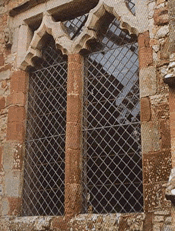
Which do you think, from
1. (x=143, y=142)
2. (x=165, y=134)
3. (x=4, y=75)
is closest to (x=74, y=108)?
(x=143, y=142)

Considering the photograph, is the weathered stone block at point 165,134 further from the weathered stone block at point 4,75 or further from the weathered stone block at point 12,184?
the weathered stone block at point 4,75

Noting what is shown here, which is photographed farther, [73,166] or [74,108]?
[74,108]

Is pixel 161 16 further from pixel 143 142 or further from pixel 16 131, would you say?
pixel 16 131

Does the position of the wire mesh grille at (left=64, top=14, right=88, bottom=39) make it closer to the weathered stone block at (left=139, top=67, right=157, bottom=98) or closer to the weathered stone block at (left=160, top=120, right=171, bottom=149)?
the weathered stone block at (left=139, top=67, right=157, bottom=98)

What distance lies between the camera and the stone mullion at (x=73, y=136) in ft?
15.2

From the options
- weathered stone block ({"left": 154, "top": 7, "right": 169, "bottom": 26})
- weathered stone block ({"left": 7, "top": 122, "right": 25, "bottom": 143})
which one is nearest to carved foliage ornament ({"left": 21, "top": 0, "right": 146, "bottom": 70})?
weathered stone block ({"left": 154, "top": 7, "right": 169, "bottom": 26})

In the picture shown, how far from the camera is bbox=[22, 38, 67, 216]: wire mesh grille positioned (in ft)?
16.6

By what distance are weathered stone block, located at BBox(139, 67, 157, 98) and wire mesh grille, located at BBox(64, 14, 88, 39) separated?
150 cm

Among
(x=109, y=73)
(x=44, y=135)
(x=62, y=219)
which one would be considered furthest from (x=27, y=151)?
(x=109, y=73)

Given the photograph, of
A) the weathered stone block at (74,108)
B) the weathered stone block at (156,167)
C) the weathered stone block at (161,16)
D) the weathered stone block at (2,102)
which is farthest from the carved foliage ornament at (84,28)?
the weathered stone block at (156,167)

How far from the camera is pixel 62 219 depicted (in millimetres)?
4605

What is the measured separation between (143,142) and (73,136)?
97cm

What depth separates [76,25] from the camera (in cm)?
566

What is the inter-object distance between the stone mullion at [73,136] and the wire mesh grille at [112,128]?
11 centimetres
